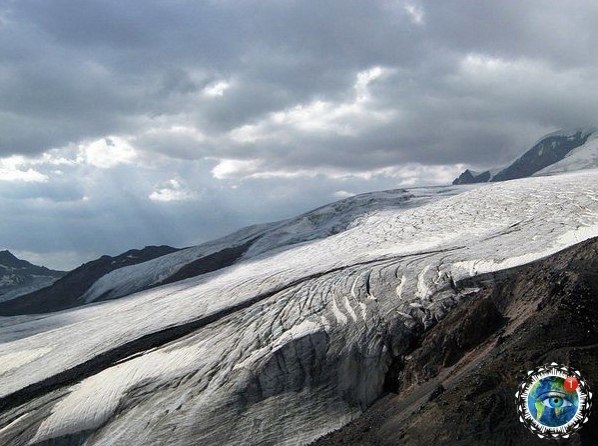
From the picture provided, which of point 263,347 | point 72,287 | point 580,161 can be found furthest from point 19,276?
point 263,347

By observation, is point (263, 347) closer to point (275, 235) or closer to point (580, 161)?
point (275, 235)

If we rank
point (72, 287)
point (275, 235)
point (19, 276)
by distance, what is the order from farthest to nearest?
point (19, 276) < point (72, 287) < point (275, 235)

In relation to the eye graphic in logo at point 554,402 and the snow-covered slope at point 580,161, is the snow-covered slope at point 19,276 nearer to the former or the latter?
the snow-covered slope at point 580,161

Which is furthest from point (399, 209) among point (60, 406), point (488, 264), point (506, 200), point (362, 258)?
point (60, 406)

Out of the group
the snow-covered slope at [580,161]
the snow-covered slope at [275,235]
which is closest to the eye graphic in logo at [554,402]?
the snow-covered slope at [275,235]

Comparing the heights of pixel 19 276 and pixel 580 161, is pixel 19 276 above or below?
above

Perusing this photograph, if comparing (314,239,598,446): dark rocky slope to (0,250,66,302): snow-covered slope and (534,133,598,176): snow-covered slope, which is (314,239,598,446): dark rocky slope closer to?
(0,250,66,302): snow-covered slope
